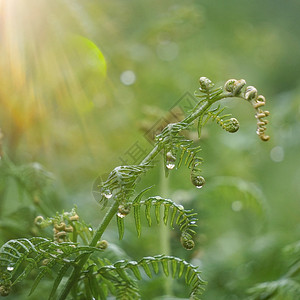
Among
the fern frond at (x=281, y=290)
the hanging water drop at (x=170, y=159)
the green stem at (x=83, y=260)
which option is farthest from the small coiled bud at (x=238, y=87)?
the fern frond at (x=281, y=290)

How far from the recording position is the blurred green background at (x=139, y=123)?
4.51 feet

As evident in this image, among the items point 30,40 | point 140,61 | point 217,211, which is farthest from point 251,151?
point 30,40

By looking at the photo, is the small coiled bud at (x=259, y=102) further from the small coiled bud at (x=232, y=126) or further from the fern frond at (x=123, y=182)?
the fern frond at (x=123, y=182)

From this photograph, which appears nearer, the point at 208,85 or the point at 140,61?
the point at 208,85

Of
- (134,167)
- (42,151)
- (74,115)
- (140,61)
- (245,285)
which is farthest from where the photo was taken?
(140,61)

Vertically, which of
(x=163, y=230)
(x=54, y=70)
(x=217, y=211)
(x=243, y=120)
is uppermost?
(x=243, y=120)

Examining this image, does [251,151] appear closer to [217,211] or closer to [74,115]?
[217,211]

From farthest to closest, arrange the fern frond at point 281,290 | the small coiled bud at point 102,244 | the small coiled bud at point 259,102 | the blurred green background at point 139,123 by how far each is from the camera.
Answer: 1. the blurred green background at point 139,123
2. the fern frond at point 281,290
3. the small coiled bud at point 102,244
4. the small coiled bud at point 259,102

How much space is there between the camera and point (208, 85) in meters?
0.72

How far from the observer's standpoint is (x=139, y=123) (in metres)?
1.53

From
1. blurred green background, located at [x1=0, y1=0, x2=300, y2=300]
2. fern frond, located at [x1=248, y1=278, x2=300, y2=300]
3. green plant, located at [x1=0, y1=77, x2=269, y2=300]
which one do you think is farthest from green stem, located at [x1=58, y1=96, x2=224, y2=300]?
fern frond, located at [x1=248, y1=278, x2=300, y2=300]

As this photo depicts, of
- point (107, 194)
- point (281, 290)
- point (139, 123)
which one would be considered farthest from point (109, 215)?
point (139, 123)

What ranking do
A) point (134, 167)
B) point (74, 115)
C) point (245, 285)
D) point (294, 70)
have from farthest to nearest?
point (294, 70)
point (74, 115)
point (245, 285)
point (134, 167)

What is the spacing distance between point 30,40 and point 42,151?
1.09 feet
